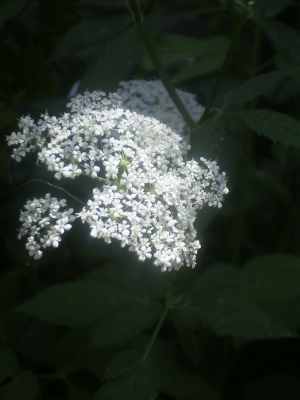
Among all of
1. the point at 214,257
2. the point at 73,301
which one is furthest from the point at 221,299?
the point at 214,257

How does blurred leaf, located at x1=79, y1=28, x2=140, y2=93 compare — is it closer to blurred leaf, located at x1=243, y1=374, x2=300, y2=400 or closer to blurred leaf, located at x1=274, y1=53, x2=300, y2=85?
blurred leaf, located at x1=274, y1=53, x2=300, y2=85

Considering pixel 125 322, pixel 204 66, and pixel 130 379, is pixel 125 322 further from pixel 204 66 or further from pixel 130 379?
pixel 204 66

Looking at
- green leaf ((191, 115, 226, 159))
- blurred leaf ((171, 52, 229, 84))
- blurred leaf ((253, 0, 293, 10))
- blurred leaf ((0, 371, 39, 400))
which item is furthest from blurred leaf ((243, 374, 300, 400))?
blurred leaf ((253, 0, 293, 10))

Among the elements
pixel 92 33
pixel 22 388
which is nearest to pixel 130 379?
pixel 22 388

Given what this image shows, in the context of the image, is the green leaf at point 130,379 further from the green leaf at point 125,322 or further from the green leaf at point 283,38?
the green leaf at point 283,38

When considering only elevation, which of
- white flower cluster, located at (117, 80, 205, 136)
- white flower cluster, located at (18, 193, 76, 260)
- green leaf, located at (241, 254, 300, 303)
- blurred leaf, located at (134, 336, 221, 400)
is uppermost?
white flower cluster, located at (117, 80, 205, 136)

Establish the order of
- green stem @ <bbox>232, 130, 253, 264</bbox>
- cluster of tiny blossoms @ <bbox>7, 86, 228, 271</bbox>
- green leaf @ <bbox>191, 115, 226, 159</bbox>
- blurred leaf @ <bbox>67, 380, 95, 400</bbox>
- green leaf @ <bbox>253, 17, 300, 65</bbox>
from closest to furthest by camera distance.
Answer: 1. cluster of tiny blossoms @ <bbox>7, 86, 228, 271</bbox>
2. green leaf @ <bbox>191, 115, 226, 159</bbox>
3. green leaf @ <bbox>253, 17, 300, 65</bbox>
4. blurred leaf @ <bbox>67, 380, 95, 400</bbox>
5. green stem @ <bbox>232, 130, 253, 264</bbox>
